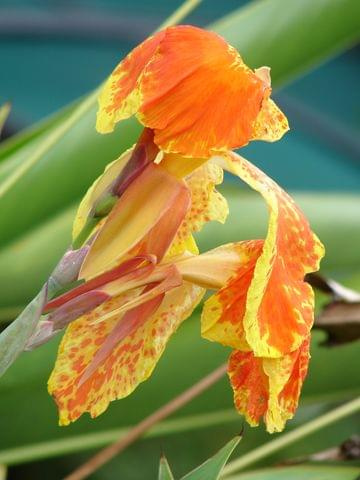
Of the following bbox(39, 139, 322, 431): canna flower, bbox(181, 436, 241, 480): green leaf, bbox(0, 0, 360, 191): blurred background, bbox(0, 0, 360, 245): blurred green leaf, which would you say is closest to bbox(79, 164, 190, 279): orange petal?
bbox(39, 139, 322, 431): canna flower

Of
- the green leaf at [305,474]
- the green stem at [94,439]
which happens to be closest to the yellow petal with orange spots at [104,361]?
the green leaf at [305,474]

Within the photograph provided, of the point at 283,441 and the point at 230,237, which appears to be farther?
the point at 230,237

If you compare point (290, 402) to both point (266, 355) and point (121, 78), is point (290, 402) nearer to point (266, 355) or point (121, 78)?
point (266, 355)

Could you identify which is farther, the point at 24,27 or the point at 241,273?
the point at 24,27

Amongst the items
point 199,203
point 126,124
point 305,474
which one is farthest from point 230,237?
point 199,203

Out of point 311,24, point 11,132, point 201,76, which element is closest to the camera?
point 201,76

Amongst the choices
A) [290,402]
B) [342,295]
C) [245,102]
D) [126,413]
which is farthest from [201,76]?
[126,413]

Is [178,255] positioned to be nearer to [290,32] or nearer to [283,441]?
[283,441]
